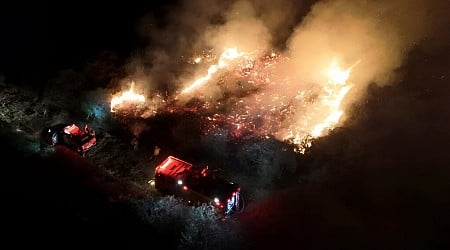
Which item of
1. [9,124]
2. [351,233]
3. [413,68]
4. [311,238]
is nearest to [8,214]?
[9,124]

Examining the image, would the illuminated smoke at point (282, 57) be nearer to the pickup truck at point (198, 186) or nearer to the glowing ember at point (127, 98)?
the glowing ember at point (127, 98)

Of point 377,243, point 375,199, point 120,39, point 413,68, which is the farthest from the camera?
point 120,39

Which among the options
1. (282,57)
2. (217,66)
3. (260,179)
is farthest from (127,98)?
(282,57)

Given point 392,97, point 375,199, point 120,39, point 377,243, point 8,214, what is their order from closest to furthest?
point 8,214 < point 377,243 < point 375,199 < point 392,97 < point 120,39

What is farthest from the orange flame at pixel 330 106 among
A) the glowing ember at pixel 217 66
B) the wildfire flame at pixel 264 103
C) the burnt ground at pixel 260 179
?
the glowing ember at pixel 217 66

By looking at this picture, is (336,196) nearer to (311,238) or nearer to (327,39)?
(311,238)
